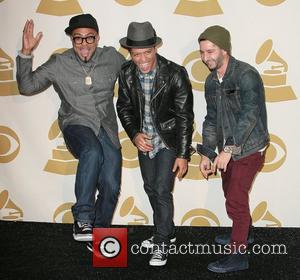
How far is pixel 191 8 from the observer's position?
12.2 feet

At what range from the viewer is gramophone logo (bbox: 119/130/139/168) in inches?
156

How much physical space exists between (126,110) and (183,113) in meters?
0.43

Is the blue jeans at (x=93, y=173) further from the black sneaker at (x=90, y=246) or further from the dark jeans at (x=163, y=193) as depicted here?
the dark jeans at (x=163, y=193)

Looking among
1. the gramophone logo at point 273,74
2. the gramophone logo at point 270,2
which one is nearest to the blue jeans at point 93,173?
the gramophone logo at point 273,74

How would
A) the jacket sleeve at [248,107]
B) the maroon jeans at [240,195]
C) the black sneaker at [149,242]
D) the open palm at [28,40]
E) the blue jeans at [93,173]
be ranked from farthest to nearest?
the black sneaker at [149,242]
the open palm at [28,40]
the blue jeans at [93,173]
the maroon jeans at [240,195]
the jacket sleeve at [248,107]

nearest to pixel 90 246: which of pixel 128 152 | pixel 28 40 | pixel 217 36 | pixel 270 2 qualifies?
pixel 128 152

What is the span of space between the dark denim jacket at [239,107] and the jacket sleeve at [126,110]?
55cm

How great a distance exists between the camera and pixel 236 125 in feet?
10.4

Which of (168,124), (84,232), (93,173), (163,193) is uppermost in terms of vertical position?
(168,124)

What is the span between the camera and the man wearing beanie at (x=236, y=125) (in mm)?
3076

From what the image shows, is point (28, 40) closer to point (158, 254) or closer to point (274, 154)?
point (158, 254)

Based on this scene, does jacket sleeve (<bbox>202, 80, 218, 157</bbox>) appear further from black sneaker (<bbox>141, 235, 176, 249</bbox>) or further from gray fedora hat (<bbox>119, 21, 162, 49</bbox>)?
black sneaker (<bbox>141, 235, 176, 249</bbox>)

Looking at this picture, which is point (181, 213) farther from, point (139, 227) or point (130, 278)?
point (130, 278)

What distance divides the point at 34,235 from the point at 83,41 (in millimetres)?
1561
